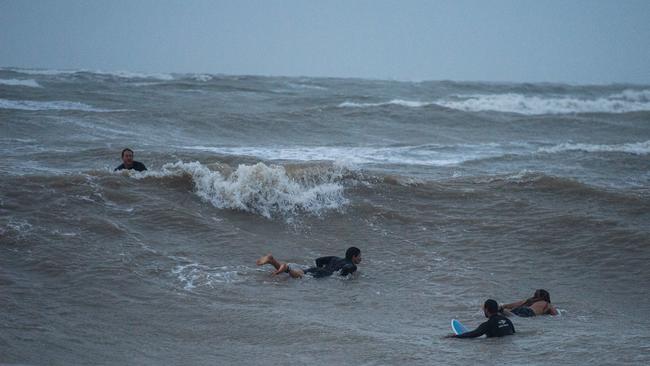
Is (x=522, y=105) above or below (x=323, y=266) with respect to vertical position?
above

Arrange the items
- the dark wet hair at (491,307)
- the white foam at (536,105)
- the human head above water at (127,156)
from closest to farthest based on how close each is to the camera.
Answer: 1. the dark wet hair at (491,307)
2. the human head above water at (127,156)
3. the white foam at (536,105)

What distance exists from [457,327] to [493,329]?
38cm

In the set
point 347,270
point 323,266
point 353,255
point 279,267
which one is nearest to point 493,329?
point 347,270

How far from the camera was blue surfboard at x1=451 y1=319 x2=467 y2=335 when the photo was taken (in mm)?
7371

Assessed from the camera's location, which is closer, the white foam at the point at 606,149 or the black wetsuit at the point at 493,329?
the black wetsuit at the point at 493,329

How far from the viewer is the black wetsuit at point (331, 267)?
31.5ft

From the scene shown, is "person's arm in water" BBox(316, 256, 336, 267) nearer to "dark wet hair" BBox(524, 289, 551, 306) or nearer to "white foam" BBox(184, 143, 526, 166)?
"dark wet hair" BBox(524, 289, 551, 306)

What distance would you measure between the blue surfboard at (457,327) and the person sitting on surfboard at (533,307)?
95 cm

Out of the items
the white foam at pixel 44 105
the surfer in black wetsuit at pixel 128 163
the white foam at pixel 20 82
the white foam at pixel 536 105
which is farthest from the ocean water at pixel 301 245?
the white foam at pixel 536 105

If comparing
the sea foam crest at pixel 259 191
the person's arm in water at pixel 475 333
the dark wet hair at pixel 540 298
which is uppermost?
the sea foam crest at pixel 259 191

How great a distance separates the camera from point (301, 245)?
37.0ft

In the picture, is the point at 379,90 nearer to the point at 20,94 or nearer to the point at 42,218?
the point at 20,94

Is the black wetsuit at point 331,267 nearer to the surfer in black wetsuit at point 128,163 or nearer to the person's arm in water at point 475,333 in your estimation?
the person's arm in water at point 475,333

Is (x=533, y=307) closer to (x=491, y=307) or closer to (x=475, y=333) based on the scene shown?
(x=491, y=307)
